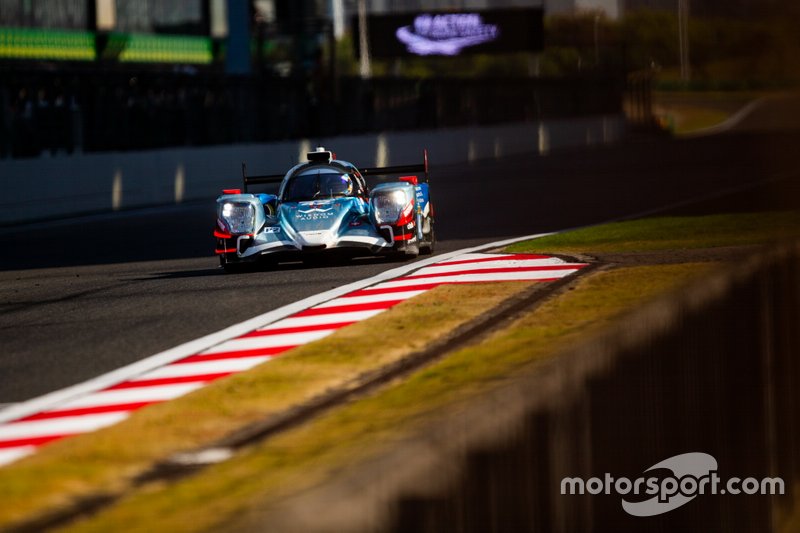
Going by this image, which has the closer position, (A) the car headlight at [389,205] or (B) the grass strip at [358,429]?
(B) the grass strip at [358,429]

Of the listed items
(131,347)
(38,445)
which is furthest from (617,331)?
(131,347)

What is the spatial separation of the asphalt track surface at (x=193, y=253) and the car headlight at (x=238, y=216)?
492mm

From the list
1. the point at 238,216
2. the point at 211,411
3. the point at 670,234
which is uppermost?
the point at 238,216

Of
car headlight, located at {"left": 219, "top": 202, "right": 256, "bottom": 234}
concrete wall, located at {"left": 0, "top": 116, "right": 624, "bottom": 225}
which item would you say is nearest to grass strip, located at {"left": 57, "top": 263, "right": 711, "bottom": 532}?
car headlight, located at {"left": 219, "top": 202, "right": 256, "bottom": 234}

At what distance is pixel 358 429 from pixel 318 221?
27.3ft

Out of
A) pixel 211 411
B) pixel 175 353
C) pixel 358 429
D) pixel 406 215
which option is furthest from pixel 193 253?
pixel 358 429

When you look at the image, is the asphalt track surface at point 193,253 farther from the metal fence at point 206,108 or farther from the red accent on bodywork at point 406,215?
the metal fence at point 206,108

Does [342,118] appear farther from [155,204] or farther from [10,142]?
[10,142]

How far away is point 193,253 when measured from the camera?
62.7 ft

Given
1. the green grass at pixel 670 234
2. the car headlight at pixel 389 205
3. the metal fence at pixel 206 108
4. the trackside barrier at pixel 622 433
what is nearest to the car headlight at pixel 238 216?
the car headlight at pixel 389 205

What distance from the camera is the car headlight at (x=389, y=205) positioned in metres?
15.6

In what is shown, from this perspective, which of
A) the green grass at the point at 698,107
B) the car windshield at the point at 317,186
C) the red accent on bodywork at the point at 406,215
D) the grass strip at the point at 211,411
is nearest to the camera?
the grass strip at the point at 211,411

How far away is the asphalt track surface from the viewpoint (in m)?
11.3

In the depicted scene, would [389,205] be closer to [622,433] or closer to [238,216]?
[238,216]
